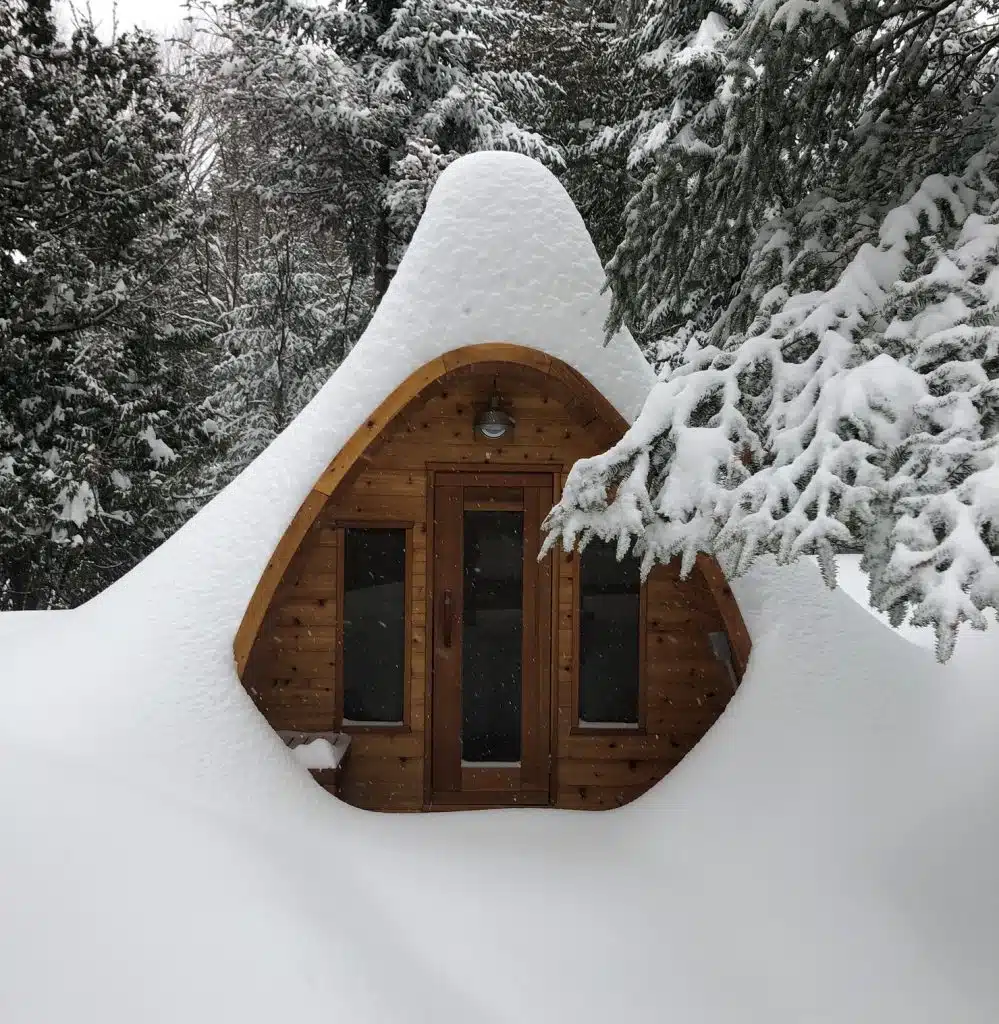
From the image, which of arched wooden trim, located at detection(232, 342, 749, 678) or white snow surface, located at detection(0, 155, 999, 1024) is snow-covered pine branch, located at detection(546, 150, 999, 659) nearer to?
arched wooden trim, located at detection(232, 342, 749, 678)

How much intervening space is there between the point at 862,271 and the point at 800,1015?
2575 mm

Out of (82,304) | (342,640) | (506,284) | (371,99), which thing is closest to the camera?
(506,284)

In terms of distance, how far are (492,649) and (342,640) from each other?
90cm

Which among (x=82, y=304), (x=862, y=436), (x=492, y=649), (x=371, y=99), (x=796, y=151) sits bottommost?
(x=492, y=649)

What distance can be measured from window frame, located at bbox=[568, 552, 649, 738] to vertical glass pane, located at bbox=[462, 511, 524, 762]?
0.33 m

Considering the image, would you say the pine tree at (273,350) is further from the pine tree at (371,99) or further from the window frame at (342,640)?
the window frame at (342,640)

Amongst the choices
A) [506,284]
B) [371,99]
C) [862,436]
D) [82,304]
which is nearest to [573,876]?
[862,436]

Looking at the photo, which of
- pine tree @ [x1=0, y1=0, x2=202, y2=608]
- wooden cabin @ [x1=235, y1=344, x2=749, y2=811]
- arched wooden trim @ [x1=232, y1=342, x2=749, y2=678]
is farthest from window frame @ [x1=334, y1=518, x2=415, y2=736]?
pine tree @ [x1=0, y1=0, x2=202, y2=608]

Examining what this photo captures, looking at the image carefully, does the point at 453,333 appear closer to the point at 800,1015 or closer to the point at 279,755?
the point at 279,755

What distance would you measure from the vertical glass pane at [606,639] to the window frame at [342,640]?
40.4 inches

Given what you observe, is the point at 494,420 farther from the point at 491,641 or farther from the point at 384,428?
the point at 491,641

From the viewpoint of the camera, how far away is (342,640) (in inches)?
188

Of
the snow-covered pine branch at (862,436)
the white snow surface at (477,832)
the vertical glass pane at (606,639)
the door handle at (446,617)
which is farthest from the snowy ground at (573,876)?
the snow-covered pine branch at (862,436)

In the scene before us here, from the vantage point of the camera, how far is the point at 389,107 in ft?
33.6
